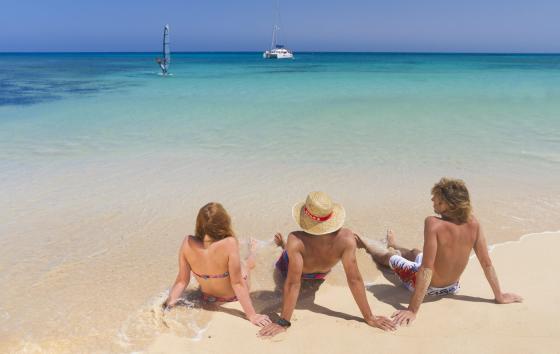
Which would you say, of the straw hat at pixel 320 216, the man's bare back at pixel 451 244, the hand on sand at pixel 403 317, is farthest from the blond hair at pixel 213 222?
the man's bare back at pixel 451 244

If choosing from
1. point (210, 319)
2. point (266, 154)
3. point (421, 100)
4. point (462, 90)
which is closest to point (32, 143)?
point (266, 154)

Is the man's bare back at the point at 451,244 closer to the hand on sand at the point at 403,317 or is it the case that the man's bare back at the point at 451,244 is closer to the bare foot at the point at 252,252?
the hand on sand at the point at 403,317

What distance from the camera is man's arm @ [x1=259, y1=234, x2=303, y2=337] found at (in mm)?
2916

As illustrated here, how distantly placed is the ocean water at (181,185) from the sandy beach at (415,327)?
237mm

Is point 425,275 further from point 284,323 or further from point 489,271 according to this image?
point 284,323

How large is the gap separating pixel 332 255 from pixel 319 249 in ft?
0.34

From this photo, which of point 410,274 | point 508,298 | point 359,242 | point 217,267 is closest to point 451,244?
point 410,274

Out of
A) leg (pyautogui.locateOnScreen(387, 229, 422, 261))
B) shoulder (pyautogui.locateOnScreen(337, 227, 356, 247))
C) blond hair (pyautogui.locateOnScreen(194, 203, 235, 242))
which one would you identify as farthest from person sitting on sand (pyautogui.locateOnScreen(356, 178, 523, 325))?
blond hair (pyautogui.locateOnScreen(194, 203, 235, 242))

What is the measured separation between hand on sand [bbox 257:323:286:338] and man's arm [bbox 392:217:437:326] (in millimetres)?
825

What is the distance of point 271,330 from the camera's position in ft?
9.55

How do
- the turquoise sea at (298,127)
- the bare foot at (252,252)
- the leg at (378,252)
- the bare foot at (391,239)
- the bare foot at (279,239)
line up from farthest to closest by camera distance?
the turquoise sea at (298,127) < the bare foot at (391,239) < the bare foot at (279,239) < the leg at (378,252) < the bare foot at (252,252)

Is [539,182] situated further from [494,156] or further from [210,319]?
[210,319]

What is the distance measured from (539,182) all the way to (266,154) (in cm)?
458

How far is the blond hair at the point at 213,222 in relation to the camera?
114 inches
